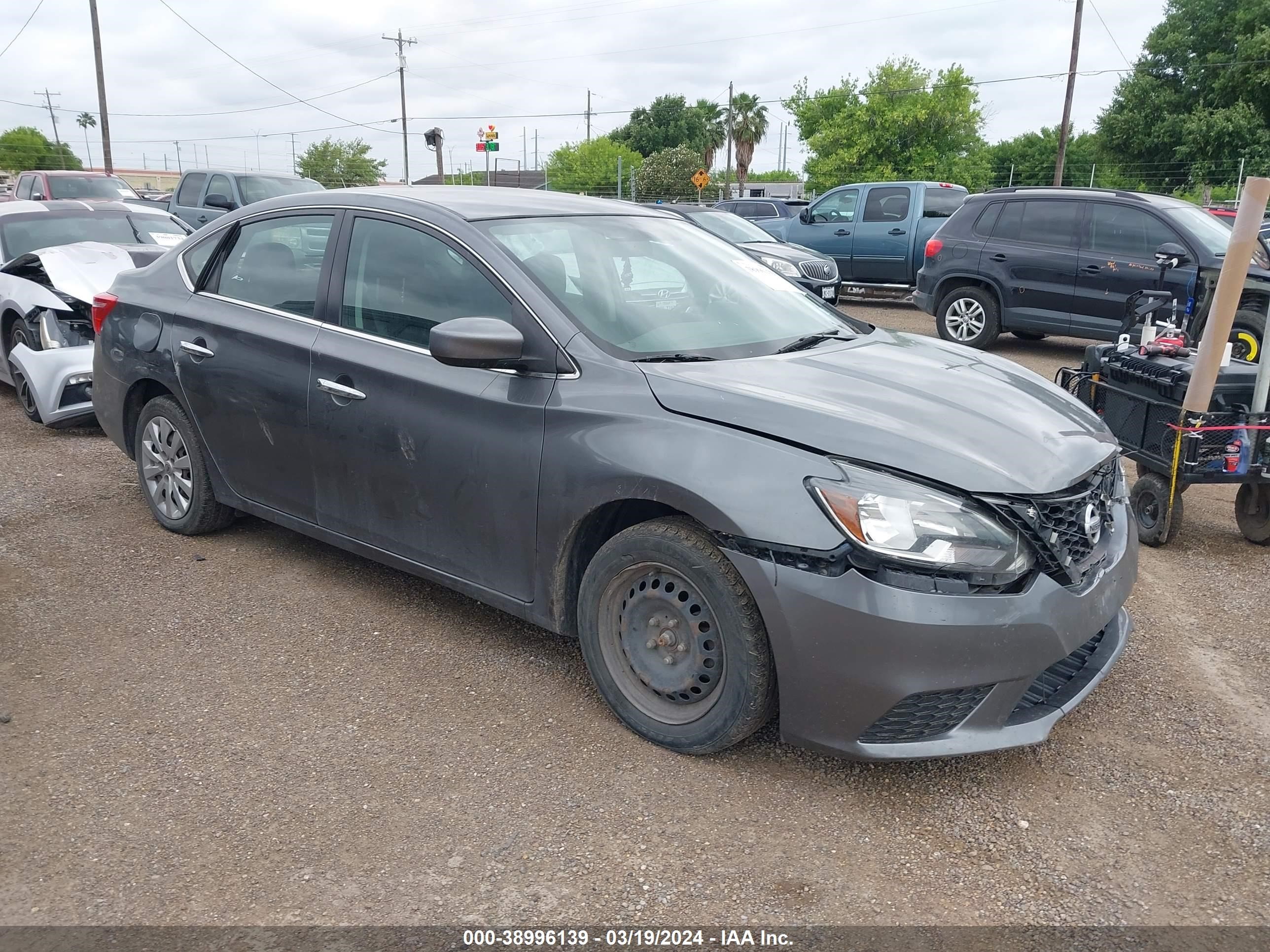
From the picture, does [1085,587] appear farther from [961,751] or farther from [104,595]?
[104,595]

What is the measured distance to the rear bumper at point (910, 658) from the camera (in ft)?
8.73

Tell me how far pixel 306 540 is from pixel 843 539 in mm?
3213

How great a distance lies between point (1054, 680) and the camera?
2.98 m

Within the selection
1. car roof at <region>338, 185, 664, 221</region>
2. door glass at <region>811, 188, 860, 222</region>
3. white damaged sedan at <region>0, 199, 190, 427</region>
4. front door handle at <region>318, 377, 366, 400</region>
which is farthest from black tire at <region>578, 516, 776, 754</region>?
door glass at <region>811, 188, 860, 222</region>

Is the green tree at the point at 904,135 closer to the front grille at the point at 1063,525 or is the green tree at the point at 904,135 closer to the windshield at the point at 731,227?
the windshield at the point at 731,227

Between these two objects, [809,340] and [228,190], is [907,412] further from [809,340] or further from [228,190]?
Answer: [228,190]

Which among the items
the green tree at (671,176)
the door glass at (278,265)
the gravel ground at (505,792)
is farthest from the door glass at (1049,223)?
the green tree at (671,176)

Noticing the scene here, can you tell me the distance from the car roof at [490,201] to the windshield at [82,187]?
14.9 m

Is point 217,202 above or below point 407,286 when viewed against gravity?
above

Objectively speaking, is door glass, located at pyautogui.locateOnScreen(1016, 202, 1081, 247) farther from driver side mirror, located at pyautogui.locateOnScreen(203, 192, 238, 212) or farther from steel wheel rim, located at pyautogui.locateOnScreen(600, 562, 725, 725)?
driver side mirror, located at pyautogui.locateOnScreen(203, 192, 238, 212)

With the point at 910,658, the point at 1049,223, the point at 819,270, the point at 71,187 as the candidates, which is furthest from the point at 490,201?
the point at 71,187

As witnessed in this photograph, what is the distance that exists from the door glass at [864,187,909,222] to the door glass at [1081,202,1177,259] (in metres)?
4.72

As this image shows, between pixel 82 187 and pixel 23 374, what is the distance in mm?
11624

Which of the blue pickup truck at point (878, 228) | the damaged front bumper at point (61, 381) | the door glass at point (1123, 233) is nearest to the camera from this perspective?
the damaged front bumper at point (61, 381)
